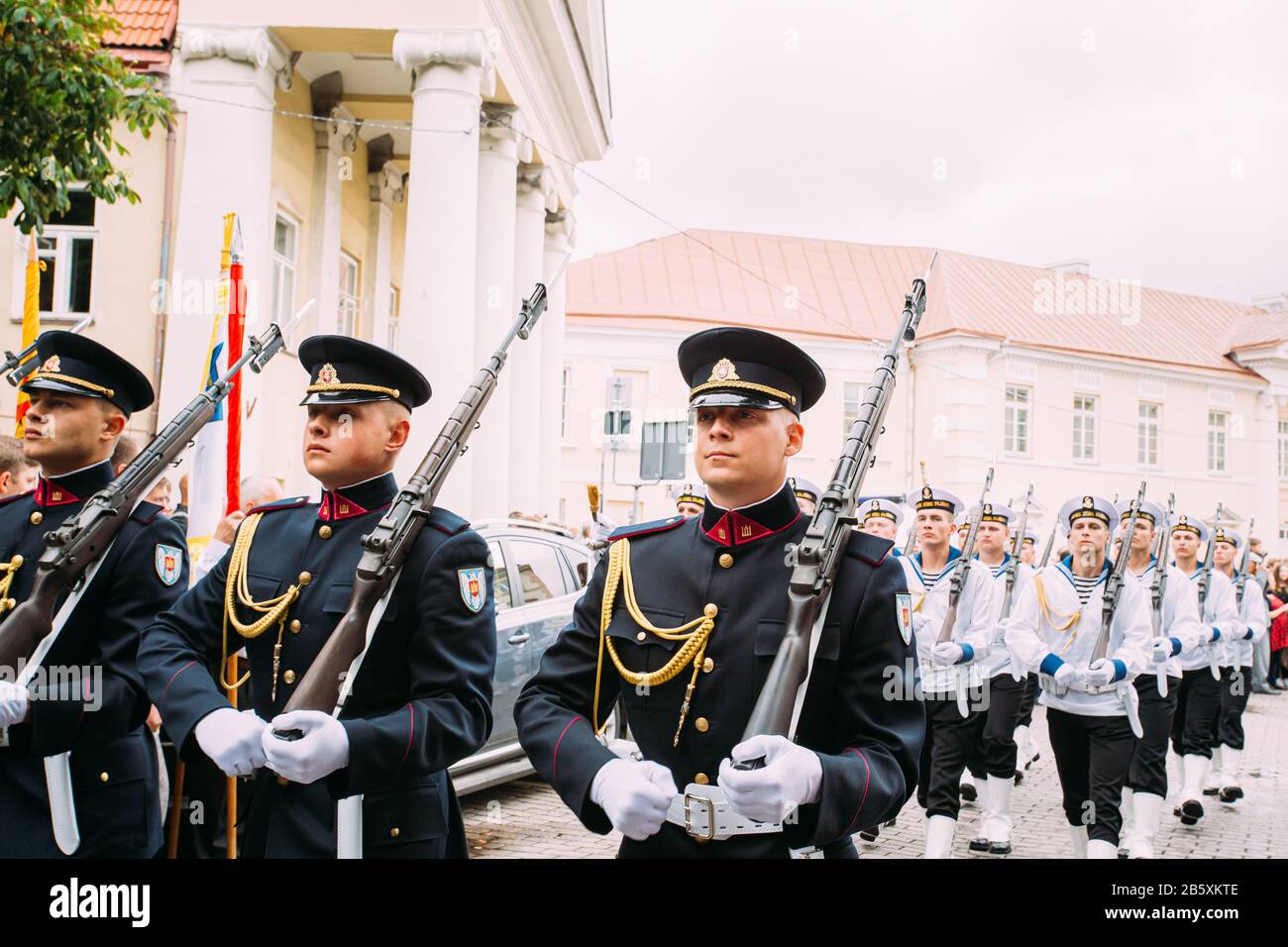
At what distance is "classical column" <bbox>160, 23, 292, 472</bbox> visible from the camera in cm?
1318

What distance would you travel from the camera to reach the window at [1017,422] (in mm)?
33906

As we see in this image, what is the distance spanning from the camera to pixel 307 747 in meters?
2.72

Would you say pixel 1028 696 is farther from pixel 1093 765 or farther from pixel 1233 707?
pixel 1233 707

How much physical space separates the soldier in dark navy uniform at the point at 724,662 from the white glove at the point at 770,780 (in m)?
0.04

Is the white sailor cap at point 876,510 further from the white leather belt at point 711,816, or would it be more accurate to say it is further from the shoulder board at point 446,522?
the white leather belt at point 711,816

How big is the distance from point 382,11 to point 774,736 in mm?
13666

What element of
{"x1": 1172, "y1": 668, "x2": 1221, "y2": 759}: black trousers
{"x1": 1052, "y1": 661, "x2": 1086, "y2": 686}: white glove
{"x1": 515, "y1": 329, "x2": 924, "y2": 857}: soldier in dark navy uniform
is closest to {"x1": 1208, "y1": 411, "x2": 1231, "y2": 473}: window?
{"x1": 1172, "y1": 668, "x2": 1221, "y2": 759}: black trousers

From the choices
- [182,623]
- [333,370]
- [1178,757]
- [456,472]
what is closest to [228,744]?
[182,623]

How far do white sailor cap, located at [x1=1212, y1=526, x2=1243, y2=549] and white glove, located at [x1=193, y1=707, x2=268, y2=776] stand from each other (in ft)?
31.6

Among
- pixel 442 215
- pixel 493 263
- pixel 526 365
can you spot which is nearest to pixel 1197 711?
pixel 442 215

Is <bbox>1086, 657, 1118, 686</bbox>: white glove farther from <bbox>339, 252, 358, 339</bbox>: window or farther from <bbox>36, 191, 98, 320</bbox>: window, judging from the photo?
<bbox>339, 252, 358, 339</bbox>: window

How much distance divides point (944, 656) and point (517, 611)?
2.68 m

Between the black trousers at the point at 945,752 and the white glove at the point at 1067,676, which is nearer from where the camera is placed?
the white glove at the point at 1067,676

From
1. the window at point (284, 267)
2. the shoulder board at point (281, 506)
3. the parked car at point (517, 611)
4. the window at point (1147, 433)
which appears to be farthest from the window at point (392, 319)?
the window at point (1147, 433)
